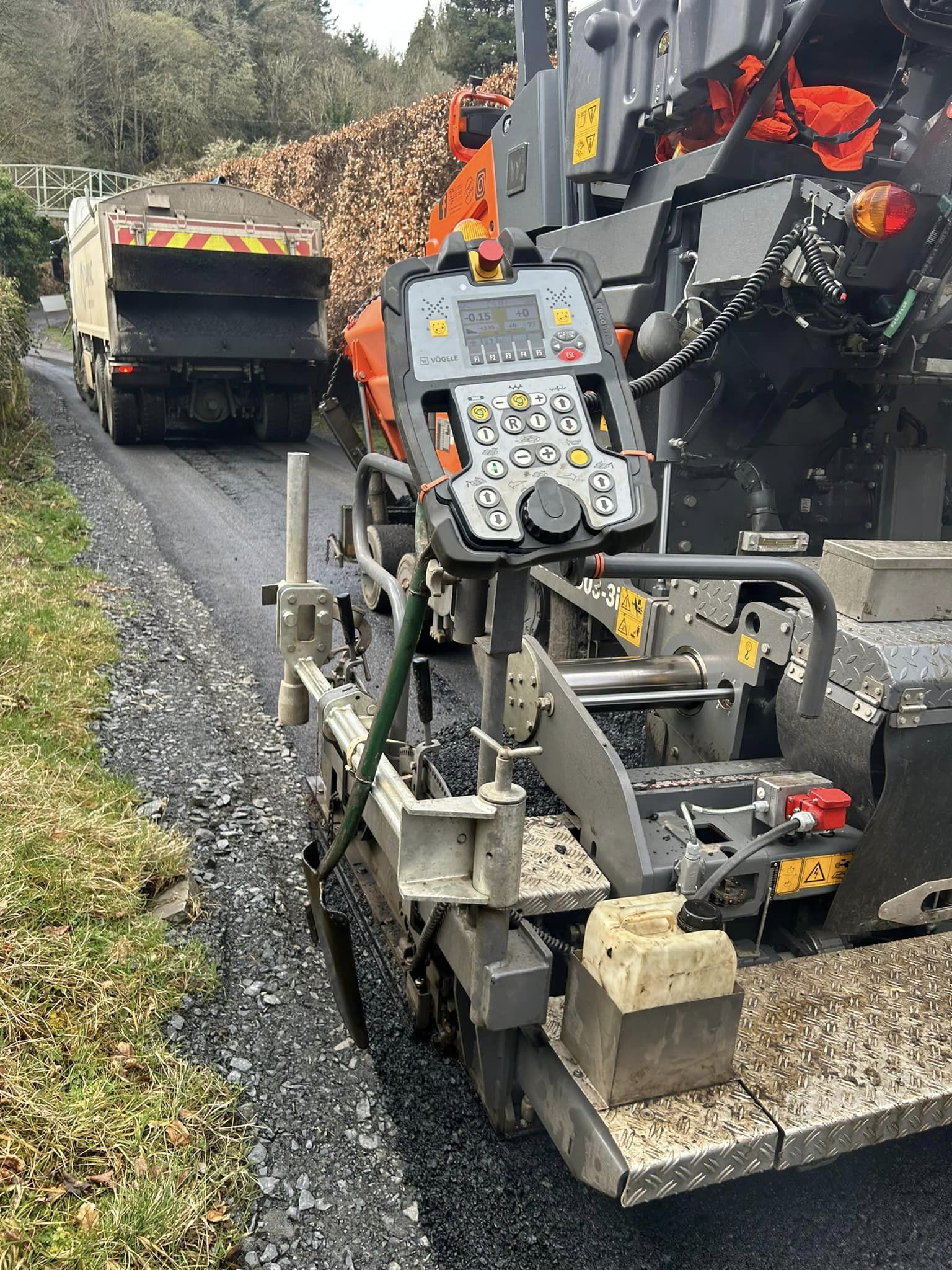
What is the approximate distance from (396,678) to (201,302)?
925cm

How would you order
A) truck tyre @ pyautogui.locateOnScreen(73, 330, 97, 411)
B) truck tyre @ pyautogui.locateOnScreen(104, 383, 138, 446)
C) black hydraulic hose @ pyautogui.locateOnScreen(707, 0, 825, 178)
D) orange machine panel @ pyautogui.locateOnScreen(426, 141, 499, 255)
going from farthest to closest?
truck tyre @ pyautogui.locateOnScreen(73, 330, 97, 411) → truck tyre @ pyautogui.locateOnScreen(104, 383, 138, 446) → orange machine panel @ pyautogui.locateOnScreen(426, 141, 499, 255) → black hydraulic hose @ pyautogui.locateOnScreen(707, 0, 825, 178)

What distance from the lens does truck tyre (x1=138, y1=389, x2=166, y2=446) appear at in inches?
409

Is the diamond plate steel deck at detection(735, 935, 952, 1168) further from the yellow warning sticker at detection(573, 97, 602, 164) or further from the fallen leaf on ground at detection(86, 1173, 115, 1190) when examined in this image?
the yellow warning sticker at detection(573, 97, 602, 164)

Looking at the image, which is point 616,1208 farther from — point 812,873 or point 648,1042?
point 812,873

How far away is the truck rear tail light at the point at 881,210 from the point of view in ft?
8.54

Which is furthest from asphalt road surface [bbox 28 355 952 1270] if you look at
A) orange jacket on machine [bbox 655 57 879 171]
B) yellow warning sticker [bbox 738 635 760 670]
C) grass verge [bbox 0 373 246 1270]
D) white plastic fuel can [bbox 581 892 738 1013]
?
orange jacket on machine [bbox 655 57 879 171]

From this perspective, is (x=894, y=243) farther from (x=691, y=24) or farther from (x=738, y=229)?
(x=691, y=24)

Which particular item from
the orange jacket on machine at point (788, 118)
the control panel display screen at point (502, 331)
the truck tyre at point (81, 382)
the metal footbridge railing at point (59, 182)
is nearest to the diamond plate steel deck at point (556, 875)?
the control panel display screen at point (502, 331)

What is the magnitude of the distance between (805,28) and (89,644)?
12.6 ft

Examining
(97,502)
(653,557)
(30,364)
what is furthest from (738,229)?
(30,364)

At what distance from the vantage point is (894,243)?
2816 mm

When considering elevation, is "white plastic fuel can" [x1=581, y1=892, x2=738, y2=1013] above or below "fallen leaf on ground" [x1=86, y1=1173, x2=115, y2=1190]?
above

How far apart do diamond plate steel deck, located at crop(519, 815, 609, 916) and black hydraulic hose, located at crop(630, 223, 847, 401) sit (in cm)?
120

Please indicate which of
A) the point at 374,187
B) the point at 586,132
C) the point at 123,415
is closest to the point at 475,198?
the point at 586,132
